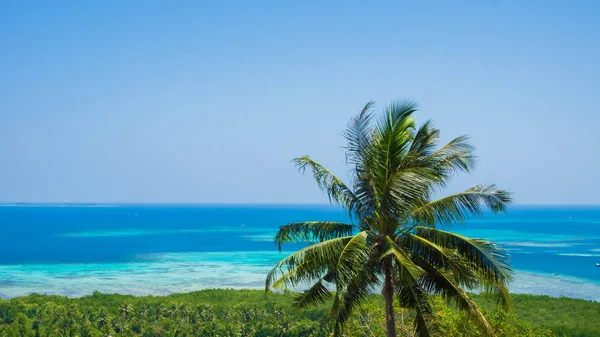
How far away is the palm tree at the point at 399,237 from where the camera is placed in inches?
Answer: 412

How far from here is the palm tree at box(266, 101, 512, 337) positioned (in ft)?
34.4

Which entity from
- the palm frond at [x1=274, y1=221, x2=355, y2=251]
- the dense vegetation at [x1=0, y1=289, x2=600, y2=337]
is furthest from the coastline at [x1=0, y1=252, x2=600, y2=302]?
the palm frond at [x1=274, y1=221, x2=355, y2=251]

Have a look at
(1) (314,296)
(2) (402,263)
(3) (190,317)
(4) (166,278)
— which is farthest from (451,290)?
(4) (166,278)

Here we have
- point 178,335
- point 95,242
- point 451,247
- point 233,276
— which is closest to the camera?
point 451,247

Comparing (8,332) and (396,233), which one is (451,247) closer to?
(396,233)

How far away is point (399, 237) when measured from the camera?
36.2 ft

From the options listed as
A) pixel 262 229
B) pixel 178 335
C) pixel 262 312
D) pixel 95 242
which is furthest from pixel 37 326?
pixel 262 229

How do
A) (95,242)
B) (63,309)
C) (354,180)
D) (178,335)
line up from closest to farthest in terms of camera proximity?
(354,180) < (178,335) < (63,309) < (95,242)

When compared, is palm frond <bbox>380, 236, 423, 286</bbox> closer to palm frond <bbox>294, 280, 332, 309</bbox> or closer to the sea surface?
palm frond <bbox>294, 280, 332, 309</bbox>

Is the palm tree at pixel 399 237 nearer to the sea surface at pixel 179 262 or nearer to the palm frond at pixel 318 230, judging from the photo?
the palm frond at pixel 318 230

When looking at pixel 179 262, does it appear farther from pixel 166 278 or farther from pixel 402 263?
pixel 402 263

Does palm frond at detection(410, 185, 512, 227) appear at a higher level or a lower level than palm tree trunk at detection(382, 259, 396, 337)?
higher

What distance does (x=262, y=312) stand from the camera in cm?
4378

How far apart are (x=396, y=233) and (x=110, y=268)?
7823 centimetres
